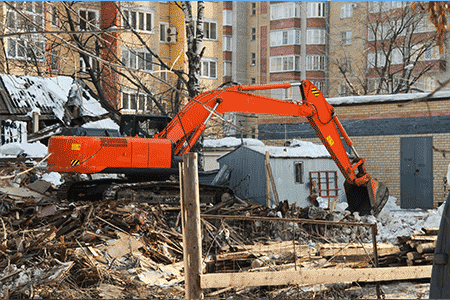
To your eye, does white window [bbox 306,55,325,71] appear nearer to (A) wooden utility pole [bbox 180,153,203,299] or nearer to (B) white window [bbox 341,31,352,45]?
(B) white window [bbox 341,31,352,45]

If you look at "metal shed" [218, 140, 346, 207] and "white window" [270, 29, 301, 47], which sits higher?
"white window" [270, 29, 301, 47]

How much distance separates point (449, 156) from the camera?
22.2 metres

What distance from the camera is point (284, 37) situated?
2014 inches

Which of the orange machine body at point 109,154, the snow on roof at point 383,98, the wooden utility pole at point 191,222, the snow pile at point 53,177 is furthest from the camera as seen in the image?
the snow on roof at point 383,98

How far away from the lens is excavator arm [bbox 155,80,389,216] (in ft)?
41.5

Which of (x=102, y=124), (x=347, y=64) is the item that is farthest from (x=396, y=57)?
(x=102, y=124)

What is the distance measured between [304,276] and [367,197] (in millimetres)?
9344

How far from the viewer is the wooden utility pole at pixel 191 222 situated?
17.6 ft

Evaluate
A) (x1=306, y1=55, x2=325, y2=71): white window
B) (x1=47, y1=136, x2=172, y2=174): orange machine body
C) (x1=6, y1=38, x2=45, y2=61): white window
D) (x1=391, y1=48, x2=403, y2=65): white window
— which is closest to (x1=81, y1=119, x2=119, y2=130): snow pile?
(x1=6, y1=38, x2=45, y2=61): white window

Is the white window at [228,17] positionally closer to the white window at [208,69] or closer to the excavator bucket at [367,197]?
the white window at [208,69]

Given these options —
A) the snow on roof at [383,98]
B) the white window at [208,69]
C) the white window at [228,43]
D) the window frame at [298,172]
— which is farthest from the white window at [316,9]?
the window frame at [298,172]

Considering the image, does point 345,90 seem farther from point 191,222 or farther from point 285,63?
point 191,222

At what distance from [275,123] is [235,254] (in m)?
17.7

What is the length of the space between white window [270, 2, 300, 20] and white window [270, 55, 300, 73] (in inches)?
149
